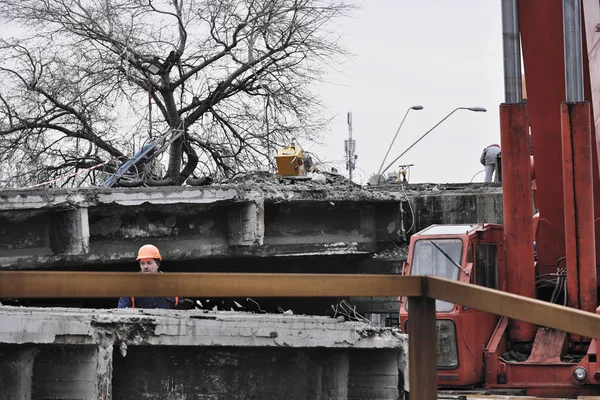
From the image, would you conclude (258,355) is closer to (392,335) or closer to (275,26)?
(392,335)

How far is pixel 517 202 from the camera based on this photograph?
32.2 feet

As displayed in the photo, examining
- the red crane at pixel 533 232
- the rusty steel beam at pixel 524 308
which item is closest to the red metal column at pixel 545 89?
the red crane at pixel 533 232

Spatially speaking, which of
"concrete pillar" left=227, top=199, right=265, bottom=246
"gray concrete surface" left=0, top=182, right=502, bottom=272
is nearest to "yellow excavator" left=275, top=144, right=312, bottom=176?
"gray concrete surface" left=0, top=182, right=502, bottom=272

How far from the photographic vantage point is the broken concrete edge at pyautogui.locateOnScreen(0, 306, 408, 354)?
15.7ft

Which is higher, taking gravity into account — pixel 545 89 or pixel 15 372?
pixel 545 89

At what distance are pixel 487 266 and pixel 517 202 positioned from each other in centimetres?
90

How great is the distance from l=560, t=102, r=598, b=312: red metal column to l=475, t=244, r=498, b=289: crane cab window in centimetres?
96

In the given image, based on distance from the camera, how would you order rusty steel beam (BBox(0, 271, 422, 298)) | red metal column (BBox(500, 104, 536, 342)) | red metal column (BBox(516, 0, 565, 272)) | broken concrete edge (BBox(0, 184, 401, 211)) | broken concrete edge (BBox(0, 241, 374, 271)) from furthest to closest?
1. broken concrete edge (BBox(0, 241, 374, 271))
2. broken concrete edge (BBox(0, 184, 401, 211))
3. red metal column (BBox(516, 0, 565, 272))
4. red metal column (BBox(500, 104, 536, 342))
5. rusty steel beam (BBox(0, 271, 422, 298))

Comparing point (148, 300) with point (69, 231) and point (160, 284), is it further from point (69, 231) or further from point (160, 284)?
point (160, 284)

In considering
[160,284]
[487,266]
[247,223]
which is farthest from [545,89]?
[160,284]

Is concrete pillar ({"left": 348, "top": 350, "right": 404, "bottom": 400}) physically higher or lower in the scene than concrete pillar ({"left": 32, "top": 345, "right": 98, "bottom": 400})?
lower

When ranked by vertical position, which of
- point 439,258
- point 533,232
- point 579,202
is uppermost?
point 579,202

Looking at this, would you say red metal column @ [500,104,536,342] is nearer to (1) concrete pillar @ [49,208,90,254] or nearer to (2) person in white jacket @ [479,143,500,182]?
(1) concrete pillar @ [49,208,90,254]

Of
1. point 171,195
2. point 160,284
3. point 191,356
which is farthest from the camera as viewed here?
point 171,195
